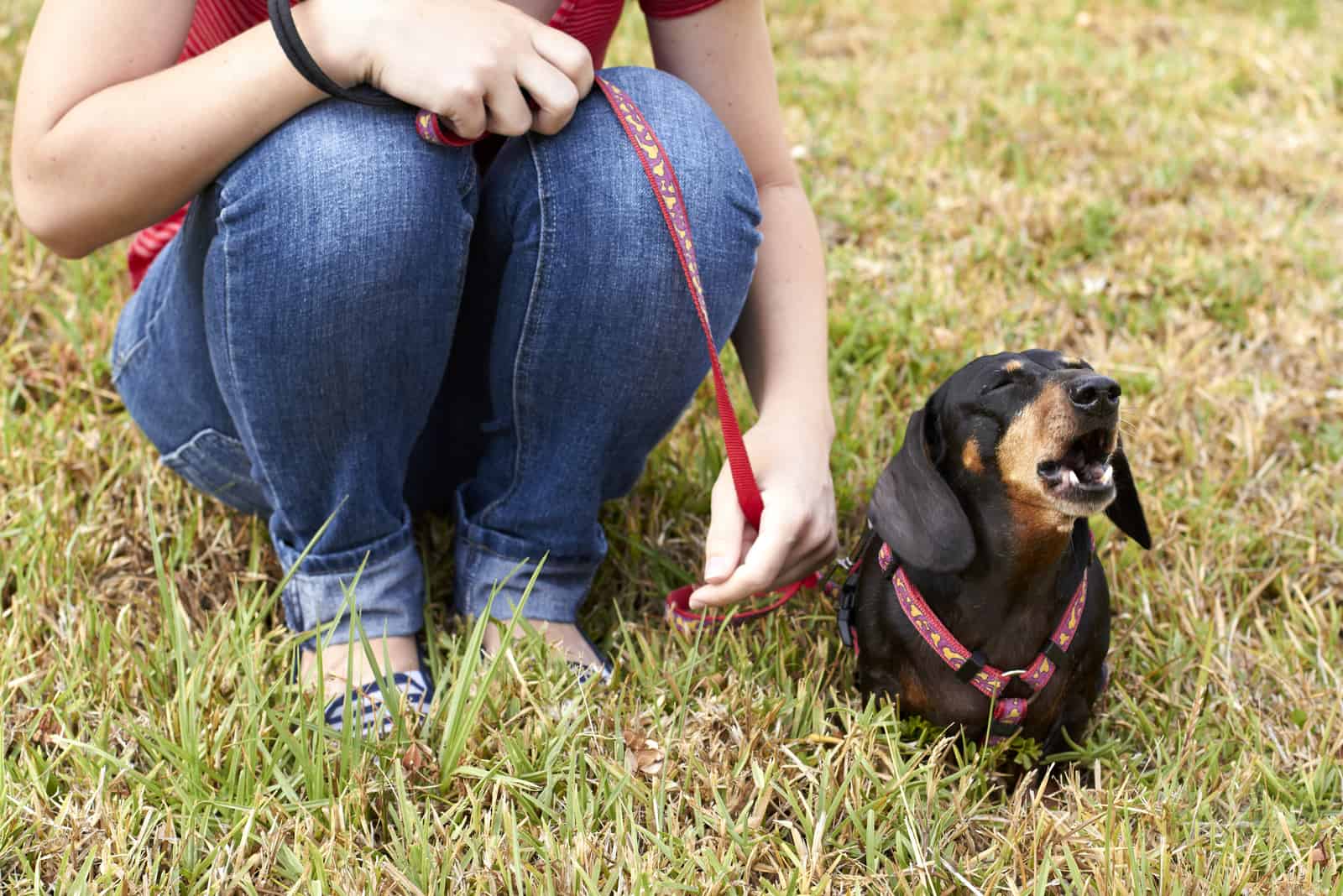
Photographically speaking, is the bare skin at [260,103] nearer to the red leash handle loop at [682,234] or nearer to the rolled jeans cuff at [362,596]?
the red leash handle loop at [682,234]

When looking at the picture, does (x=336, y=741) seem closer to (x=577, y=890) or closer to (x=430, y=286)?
(x=577, y=890)

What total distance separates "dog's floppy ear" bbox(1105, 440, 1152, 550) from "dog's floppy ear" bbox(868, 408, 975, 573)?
243mm

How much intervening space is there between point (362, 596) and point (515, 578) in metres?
0.22

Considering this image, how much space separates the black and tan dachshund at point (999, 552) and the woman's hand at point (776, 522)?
0.08 meters

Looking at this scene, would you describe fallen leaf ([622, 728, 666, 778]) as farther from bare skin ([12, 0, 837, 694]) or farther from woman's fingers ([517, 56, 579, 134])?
woman's fingers ([517, 56, 579, 134])

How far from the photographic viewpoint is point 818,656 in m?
1.77

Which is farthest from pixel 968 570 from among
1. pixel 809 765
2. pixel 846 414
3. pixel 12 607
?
pixel 12 607

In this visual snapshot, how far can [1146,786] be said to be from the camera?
161 cm

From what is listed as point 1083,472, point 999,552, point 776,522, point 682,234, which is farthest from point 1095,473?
point 682,234

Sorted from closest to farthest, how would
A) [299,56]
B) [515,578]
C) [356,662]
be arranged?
[299,56] < [356,662] < [515,578]

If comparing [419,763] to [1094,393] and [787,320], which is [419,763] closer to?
[787,320]

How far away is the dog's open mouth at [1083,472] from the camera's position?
4.86 feet

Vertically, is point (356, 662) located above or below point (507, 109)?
below

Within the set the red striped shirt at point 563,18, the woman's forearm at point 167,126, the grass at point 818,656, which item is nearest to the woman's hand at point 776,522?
the grass at point 818,656
